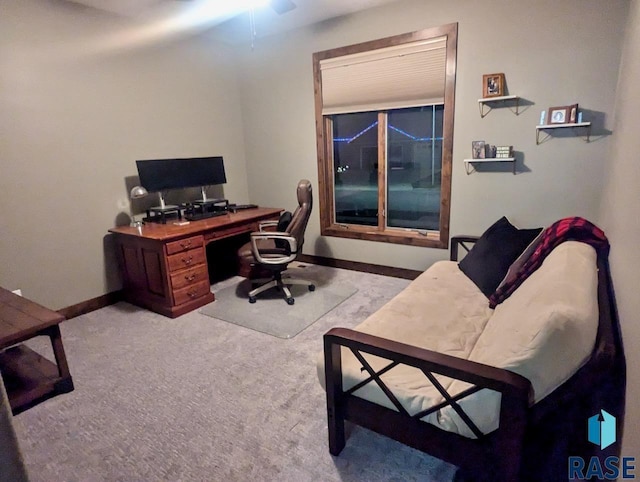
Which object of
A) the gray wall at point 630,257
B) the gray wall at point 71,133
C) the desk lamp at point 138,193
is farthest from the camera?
the desk lamp at point 138,193

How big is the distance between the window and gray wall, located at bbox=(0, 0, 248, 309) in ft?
5.40

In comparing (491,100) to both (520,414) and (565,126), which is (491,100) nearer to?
(565,126)

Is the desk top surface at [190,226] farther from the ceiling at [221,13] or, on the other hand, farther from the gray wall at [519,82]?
the ceiling at [221,13]

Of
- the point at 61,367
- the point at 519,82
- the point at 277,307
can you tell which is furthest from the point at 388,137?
the point at 61,367

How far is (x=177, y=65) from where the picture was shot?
149 inches

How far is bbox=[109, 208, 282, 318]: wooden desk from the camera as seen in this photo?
3016 mm

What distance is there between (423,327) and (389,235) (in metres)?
2.02

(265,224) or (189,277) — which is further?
(265,224)

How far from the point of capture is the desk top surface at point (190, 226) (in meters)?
3.03

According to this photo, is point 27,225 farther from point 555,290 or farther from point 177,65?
point 555,290

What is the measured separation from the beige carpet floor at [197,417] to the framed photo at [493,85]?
2110 millimetres

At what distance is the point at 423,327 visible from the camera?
1.83m

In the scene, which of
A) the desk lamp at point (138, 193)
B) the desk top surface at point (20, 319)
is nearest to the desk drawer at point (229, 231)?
the desk lamp at point (138, 193)

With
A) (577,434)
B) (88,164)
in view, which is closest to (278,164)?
(88,164)
